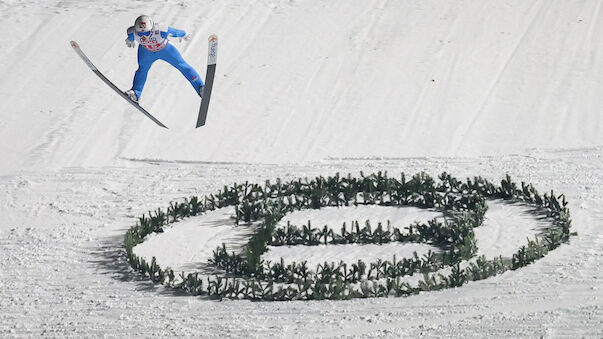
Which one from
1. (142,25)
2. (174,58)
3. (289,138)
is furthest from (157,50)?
(289,138)

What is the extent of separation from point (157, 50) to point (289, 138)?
17.9 feet

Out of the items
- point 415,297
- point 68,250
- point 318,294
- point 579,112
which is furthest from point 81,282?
point 579,112

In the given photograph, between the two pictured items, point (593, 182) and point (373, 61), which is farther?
point (373, 61)

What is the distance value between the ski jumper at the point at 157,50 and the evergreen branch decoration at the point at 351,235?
1962mm

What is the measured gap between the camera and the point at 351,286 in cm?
1463

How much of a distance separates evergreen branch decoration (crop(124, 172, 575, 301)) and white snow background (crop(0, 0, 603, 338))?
7.8 inches

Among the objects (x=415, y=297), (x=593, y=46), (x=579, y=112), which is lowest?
(x=415, y=297)

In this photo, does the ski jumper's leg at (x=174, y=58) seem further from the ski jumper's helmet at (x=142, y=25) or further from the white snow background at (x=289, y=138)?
the white snow background at (x=289, y=138)

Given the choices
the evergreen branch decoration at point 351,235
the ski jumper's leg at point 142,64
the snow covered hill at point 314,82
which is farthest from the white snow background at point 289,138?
the ski jumper's leg at point 142,64

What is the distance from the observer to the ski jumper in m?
14.8

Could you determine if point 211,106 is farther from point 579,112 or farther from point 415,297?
point 415,297

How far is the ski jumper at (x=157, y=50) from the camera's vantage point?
14.8 metres

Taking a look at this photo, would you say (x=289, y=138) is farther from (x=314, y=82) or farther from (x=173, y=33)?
(x=173, y=33)

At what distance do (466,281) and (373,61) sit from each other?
8.89 metres
